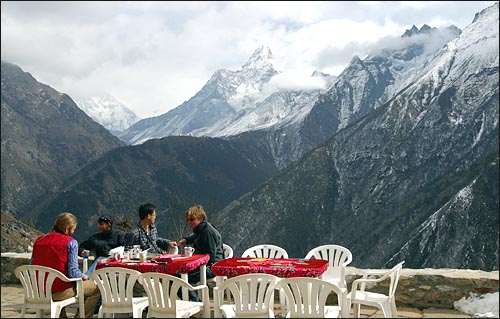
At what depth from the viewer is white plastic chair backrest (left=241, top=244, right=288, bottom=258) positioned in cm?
887

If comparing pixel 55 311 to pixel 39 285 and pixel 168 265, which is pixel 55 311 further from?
pixel 168 265

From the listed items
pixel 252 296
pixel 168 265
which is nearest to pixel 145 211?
pixel 168 265

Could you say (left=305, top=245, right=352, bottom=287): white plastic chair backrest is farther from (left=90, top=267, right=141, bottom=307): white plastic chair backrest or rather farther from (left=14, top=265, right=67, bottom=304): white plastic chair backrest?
(left=14, top=265, right=67, bottom=304): white plastic chair backrest

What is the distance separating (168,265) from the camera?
7188 mm

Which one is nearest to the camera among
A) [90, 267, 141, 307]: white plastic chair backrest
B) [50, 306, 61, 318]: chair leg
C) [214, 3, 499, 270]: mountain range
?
[90, 267, 141, 307]: white plastic chair backrest

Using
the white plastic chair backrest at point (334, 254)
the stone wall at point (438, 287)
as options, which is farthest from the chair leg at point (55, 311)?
the stone wall at point (438, 287)

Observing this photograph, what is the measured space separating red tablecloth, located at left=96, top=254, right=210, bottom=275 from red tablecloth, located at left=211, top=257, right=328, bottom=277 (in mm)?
320

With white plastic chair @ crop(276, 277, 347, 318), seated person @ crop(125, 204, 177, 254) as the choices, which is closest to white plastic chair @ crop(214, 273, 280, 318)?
white plastic chair @ crop(276, 277, 347, 318)

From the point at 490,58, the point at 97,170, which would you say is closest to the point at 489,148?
the point at 490,58

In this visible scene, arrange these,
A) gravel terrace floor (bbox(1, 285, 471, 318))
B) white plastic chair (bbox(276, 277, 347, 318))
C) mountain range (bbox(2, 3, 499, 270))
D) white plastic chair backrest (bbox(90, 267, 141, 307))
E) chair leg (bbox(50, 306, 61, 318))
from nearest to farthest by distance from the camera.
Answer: white plastic chair (bbox(276, 277, 347, 318)) < white plastic chair backrest (bbox(90, 267, 141, 307)) < chair leg (bbox(50, 306, 61, 318)) < gravel terrace floor (bbox(1, 285, 471, 318)) < mountain range (bbox(2, 3, 499, 270))

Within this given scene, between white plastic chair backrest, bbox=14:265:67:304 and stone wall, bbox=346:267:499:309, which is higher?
white plastic chair backrest, bbox=14:265:67:304

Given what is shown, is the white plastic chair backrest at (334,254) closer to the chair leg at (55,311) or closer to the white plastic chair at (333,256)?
the white plastic chair at (333,256)

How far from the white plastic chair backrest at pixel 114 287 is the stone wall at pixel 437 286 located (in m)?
3.75

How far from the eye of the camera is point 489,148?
5384 inches
